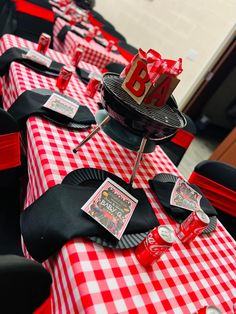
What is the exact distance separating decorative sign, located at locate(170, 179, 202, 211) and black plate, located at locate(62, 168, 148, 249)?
0.21 m

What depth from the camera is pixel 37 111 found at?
39.8 inches

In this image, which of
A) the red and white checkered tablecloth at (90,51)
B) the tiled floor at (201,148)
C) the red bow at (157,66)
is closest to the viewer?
the red bow at (157,66)

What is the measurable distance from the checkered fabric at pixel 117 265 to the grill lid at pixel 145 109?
0.28 meters

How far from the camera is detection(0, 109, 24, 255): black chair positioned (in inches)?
36.3

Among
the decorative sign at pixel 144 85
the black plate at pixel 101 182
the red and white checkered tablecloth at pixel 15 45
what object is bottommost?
the red and white checkered tablecloth at pixel 15 45

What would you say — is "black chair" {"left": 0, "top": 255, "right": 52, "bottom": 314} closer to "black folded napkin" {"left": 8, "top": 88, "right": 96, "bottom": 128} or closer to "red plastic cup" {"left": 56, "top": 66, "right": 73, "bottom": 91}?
"black folded napkin" {"left": 8, "top": 88, "right": 96, "bottom": 128}

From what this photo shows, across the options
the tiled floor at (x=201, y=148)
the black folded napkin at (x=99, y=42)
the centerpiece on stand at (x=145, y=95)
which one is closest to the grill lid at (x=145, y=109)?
the centerpiece on stand at (x=145, y=95)

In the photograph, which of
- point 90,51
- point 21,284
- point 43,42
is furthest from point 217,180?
point 90,51

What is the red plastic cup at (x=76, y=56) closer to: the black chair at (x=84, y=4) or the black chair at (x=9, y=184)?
the black chair at (x=9, y=184)

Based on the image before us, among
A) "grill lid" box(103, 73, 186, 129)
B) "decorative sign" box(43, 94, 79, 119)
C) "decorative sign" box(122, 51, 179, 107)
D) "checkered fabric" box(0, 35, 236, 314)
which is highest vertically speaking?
"decorative sign" box(122, 51, 179, 107)

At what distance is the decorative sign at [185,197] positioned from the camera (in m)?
0.96

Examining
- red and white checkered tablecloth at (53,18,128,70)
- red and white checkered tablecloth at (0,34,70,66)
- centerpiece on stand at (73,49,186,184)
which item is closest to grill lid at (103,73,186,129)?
centerpiece on stand at (73,49,186,184)

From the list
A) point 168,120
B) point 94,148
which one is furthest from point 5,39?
point 168,120

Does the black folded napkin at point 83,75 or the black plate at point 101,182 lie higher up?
the black plate at point 101,182
